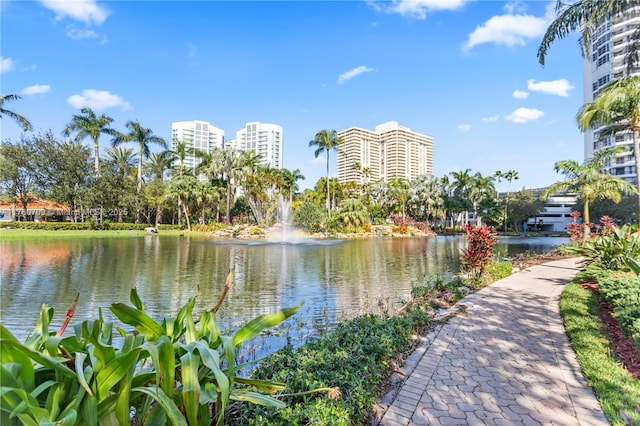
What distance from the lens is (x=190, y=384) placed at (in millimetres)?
1449

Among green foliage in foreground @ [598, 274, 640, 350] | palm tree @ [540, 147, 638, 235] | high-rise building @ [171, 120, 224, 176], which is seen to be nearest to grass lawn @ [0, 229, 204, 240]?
palm tree @ [540, 147, 638, 235]

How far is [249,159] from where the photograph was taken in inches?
1593

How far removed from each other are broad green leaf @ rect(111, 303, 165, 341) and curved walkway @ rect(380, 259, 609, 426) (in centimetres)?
215

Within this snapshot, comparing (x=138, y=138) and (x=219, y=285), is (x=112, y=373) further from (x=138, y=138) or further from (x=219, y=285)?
(x=138, y=138)

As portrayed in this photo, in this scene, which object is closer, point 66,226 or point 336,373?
point 336,373

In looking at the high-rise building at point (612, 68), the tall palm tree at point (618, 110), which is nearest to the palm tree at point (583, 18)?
the tall palm tree at point (618, 110)

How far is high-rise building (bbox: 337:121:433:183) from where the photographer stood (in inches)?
3922

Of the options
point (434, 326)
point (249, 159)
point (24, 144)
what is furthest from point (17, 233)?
point (434, 326)

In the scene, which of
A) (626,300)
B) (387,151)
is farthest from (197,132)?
(626,300)

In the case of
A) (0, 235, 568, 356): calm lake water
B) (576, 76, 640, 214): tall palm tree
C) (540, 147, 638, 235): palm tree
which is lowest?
(0, 235, 568, 356): calm lake water

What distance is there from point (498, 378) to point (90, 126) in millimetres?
43428

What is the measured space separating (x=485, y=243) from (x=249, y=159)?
3441 centimetres

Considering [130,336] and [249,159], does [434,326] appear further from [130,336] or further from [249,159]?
[249,159]

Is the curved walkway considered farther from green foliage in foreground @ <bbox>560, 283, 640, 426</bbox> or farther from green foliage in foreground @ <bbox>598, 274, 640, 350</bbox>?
green foliage in foreground @ <bbox>598, 274, 640, 350</bbox>
